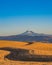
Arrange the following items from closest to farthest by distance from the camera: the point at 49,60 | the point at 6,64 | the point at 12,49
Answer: the point at 6,64
the point at 49,60
the point at 12,49

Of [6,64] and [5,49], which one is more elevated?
[5,49]

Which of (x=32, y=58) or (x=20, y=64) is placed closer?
(x=20, y=64)

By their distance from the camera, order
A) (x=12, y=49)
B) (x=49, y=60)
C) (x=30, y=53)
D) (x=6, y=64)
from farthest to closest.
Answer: (x=12, y=49) < (x=30, y=53) < (x=49, y=60) < (x=6, y=64)

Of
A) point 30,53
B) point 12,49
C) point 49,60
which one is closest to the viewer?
point 49,60

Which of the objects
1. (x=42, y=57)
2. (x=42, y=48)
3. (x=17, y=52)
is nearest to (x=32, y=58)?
(x=42, y=57)

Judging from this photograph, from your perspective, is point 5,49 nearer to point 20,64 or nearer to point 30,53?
point 30,53

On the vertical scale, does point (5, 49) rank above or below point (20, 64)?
above

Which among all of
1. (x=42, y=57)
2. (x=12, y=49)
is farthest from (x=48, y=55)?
(x=12, y=49)

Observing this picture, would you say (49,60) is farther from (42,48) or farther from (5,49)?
(5,49)

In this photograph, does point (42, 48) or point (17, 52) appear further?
point (42, 48)
